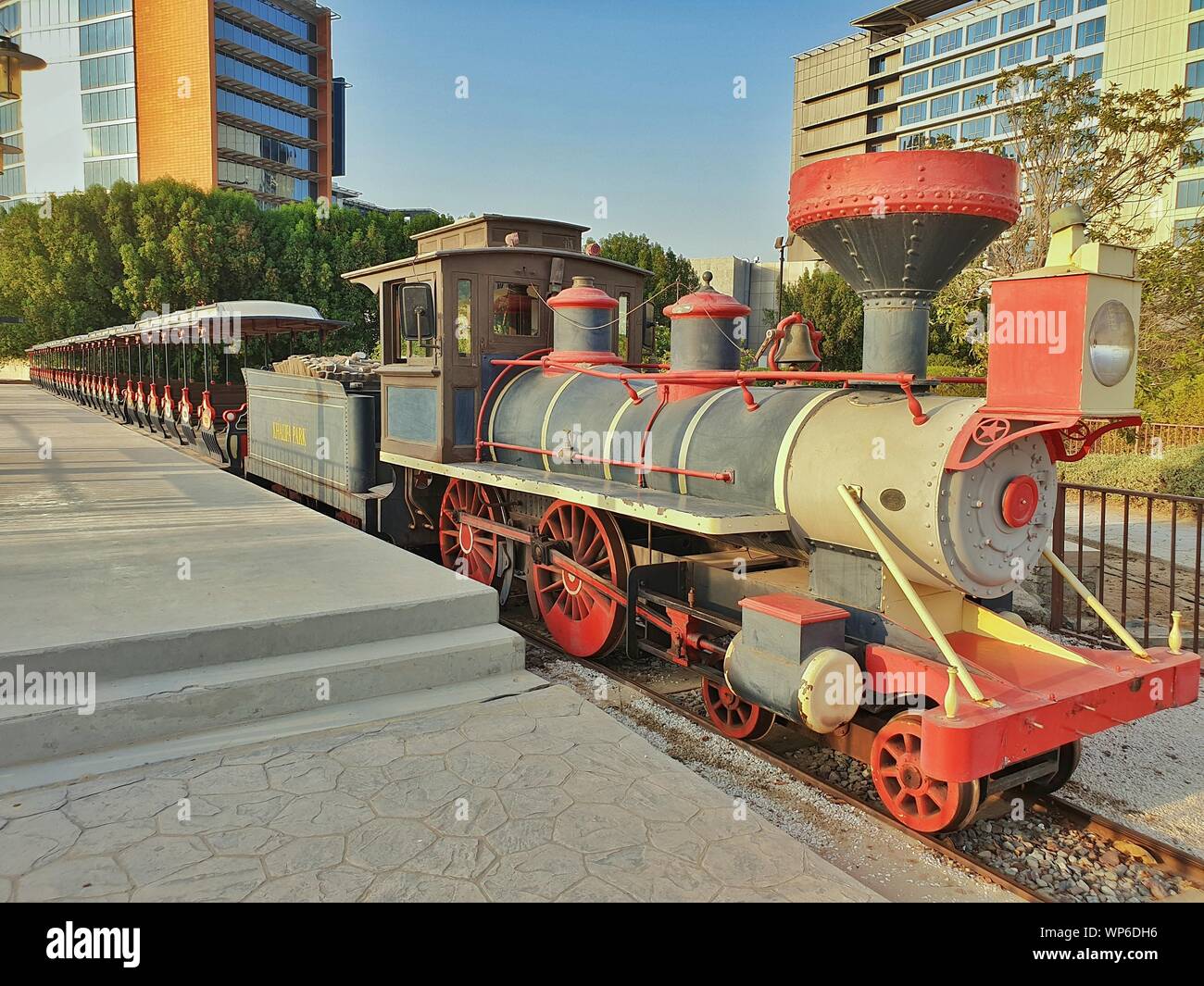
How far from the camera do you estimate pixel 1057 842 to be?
3994 millimetres

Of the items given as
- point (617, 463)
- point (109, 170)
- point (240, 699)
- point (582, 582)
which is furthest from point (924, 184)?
point (109, 170)

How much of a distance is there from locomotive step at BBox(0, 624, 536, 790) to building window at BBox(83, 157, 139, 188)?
6504cm

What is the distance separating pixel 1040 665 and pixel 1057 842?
801mm

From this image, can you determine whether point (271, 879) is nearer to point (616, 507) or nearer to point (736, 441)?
point (616, 507)

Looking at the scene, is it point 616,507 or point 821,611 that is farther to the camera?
point 616,507

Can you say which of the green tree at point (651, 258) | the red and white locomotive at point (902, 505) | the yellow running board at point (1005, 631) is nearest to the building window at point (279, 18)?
the green tree at point (651, 258)

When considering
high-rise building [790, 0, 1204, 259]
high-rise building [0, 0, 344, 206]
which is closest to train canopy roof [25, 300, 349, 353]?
high-rise building [790, 0, 1204, 259]

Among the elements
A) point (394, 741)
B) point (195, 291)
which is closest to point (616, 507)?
point (394, 741)

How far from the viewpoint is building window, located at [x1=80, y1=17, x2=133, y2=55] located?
5806 centimetres

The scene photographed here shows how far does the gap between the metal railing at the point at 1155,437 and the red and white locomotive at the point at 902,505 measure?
12.7 metres

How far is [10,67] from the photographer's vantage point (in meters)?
7.43

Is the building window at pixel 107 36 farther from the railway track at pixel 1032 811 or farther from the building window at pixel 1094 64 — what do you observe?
the railway track at pixel 1032 811

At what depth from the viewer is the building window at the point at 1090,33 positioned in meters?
52.8
